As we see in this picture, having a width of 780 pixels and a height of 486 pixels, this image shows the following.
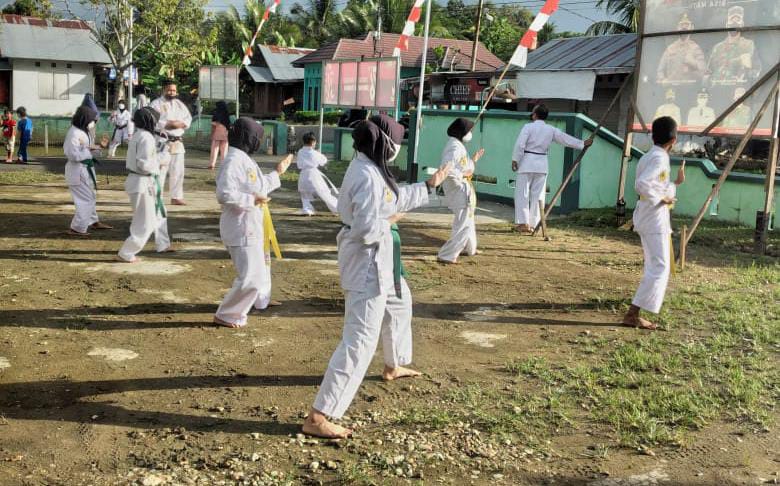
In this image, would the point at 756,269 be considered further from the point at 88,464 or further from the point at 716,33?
the point at 88,464

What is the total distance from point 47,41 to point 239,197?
32932mm

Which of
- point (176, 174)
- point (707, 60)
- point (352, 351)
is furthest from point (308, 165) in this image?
point (352, 351)

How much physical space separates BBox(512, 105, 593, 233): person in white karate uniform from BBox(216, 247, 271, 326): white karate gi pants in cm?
581

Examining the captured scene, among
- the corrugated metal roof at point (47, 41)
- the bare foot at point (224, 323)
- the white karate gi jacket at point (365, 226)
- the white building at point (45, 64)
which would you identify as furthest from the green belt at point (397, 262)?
the corrugated metal roof at point (47, 41)

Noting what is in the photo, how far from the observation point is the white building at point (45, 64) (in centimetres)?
3438

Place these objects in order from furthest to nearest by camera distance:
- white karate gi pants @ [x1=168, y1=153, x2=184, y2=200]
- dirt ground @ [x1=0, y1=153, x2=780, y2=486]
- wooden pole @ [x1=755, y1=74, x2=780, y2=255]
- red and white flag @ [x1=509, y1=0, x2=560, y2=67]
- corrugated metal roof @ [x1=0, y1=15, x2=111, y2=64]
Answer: corrugated metal roof @ [x1=0, y1=15, x2=111, y2=64]
white karate gi pants @ [x1=168, y1=153, x2=184, y2=200]
red and white flag @ [x1=509, y1=0, x2=560, y2=67]
wooden pole @ [x1=755, y1=74, x2=780, y2=255]
dirt ground @ [x1=0, y1=153, x2=780, y2=486]

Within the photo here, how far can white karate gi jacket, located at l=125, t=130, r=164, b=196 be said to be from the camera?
29.0ft

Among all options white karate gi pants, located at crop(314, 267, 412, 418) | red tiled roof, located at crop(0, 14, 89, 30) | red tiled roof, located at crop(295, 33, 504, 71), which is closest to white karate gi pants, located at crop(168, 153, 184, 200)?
white karate gi pants, located at crop(314, 267, 412, 418)

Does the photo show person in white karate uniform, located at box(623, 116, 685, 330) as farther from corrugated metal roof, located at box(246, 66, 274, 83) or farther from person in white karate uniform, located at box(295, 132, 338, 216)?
corrugated metal roof, located at box(246, 66, 274, 83)

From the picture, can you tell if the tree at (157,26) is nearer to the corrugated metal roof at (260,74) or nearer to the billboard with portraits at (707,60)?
the corrugated metal roof at (260,74)

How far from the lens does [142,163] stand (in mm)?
8859

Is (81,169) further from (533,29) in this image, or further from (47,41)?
(47,41)

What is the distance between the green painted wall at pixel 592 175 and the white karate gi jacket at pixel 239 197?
8284 mm

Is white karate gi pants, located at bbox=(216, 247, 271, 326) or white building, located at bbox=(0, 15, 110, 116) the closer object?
white karate gi pants, located at bbox=(216, 247, 271, 326)
